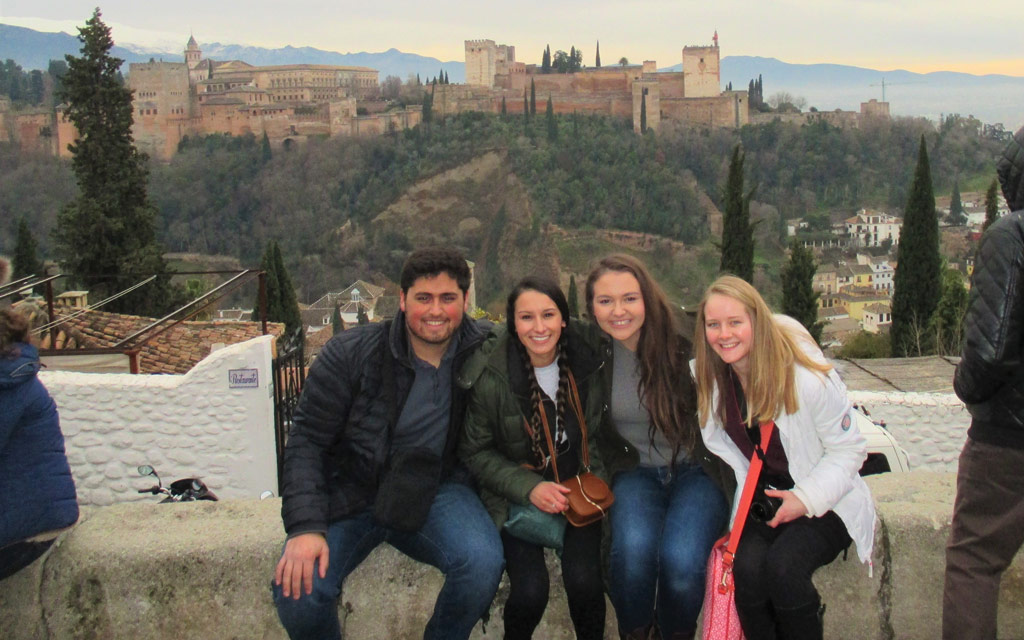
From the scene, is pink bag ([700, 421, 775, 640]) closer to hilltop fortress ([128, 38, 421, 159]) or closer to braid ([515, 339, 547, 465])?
braid ([515, 339, 547, 465])

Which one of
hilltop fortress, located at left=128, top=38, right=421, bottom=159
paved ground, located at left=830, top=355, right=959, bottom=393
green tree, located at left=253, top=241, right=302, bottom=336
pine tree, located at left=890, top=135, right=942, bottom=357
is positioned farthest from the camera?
hilltop fortress, located at left=128, top=38, right=421, bottom=159

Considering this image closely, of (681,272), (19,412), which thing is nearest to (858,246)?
(681,272)

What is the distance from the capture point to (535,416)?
210 cm

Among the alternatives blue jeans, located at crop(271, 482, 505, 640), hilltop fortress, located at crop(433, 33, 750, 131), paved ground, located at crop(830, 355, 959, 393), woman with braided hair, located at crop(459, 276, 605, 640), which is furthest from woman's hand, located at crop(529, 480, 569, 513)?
hilltop fortress, located at crop(433, 33, 750, 131)

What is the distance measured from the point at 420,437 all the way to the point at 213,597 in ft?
1.82

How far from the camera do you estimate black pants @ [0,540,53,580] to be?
188cm

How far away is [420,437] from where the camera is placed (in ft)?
6.84

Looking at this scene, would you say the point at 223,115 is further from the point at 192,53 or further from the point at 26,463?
the point at 26,463

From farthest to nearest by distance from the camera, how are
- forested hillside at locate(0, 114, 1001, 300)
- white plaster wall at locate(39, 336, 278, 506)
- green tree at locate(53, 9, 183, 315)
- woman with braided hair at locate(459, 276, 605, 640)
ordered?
forested hillside at locate(0, 114, 1001, 300) → green tree at locate(53, 9, 183, 315) → white plaster wall at locate(39, 336, 278, 506) → woman with braided hair at locate(459, 276, 605, 640)

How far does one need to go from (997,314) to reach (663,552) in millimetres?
815

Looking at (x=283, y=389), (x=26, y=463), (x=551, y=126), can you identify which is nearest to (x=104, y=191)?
(x=283, y=389)

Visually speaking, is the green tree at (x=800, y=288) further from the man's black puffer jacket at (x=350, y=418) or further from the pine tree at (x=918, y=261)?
the man's black puffer jacket at (x=350, y=418)

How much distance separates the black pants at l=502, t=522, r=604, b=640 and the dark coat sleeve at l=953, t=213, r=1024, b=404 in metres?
0.86

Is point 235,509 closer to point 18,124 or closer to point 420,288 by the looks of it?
point 420,288
